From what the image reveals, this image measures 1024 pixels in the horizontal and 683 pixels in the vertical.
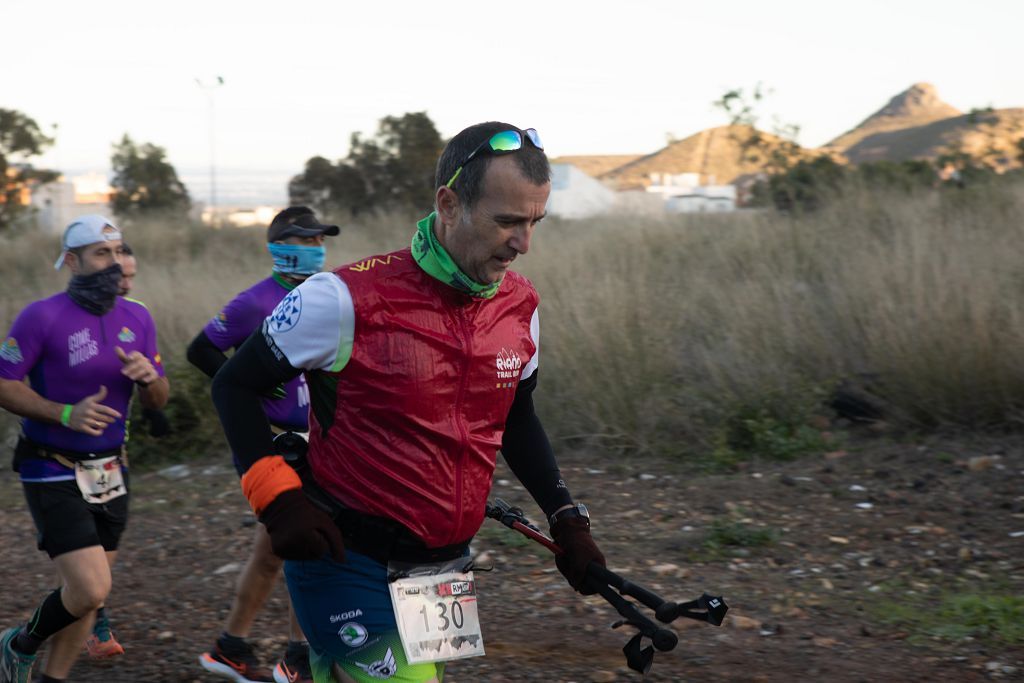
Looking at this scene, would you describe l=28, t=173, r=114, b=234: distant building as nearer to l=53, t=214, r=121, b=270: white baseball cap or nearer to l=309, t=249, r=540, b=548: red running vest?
l=53, t=214, r=121, b=270: white baseball cap

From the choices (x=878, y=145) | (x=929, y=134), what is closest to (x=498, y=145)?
(x=929, y=134)

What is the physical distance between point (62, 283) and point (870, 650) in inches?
597

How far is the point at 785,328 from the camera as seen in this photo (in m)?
9.50

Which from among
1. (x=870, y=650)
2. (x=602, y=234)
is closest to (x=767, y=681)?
(x=870, y=650)

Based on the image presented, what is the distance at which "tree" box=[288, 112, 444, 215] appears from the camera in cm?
2397

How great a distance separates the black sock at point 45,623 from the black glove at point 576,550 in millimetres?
2216

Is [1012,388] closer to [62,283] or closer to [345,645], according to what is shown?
[345,645]

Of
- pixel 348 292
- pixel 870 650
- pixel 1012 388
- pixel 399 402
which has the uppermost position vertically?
pixel 348 292

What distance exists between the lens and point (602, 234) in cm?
1431

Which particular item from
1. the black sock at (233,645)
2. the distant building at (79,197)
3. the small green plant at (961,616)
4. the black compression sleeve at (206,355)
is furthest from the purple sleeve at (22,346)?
the distant building at (79,197)

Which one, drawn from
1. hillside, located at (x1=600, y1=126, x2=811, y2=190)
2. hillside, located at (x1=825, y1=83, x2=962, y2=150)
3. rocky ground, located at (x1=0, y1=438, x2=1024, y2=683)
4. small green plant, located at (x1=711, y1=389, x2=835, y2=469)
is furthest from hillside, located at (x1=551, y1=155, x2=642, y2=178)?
rocky ground, located at (x1=0, y1=438, x2=1024, y2=683)

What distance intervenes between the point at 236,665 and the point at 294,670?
27 cm

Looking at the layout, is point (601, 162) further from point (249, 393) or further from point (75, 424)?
point (249, 393)

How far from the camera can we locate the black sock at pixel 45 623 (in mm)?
4422
